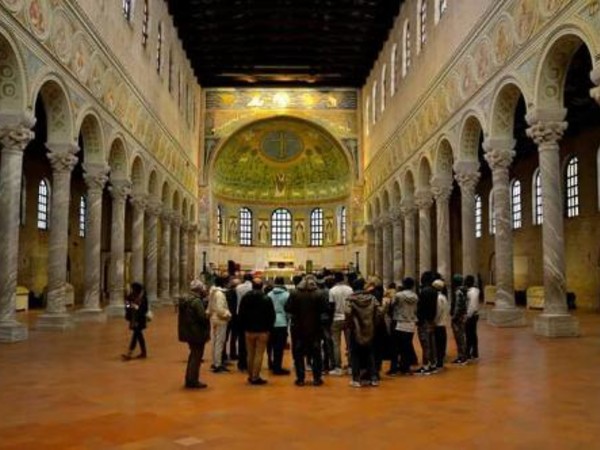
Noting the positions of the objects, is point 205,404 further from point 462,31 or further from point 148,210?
point 148,210

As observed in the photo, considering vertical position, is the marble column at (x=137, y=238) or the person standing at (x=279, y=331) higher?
the marble column at (x=137, y=238)

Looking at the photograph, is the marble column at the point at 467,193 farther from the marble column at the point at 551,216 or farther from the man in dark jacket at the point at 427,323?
the man in dark jacket at the point at 427,323

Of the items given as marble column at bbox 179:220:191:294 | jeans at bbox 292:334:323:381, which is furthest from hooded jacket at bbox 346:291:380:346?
marble column at bbox 179:220:191:294

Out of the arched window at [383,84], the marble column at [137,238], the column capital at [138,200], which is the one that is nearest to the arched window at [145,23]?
the column capital at [138,200]

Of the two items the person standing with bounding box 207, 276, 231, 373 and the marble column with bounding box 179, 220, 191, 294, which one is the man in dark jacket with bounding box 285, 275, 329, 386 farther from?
Answer: the marble column with bounding box 179, 220, 191, 294

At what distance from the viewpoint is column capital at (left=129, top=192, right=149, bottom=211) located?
88.5 ft

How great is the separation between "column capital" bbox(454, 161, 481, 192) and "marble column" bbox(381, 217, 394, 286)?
14.2 m

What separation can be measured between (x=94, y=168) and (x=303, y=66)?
23424 millimetres

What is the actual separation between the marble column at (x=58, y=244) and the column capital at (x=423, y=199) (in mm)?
15228

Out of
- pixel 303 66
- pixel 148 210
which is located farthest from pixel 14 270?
pixel 303 66

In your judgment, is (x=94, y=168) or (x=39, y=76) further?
(x=94, y=168)

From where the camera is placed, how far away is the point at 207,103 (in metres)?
46.1

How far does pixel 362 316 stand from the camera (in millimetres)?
9695

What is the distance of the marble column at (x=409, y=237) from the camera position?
30.6 meters
